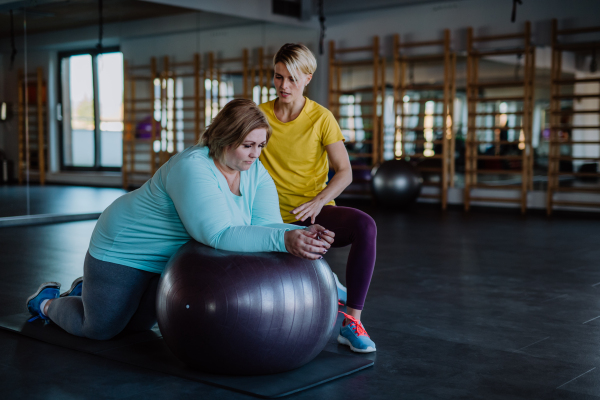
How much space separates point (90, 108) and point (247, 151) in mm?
4962

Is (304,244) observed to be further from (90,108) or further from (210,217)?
(90,108)

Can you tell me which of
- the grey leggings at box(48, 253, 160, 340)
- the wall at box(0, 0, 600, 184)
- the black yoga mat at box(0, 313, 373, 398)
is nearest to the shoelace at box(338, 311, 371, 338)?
the black yoga mat at box(0, 313, 373, 398)

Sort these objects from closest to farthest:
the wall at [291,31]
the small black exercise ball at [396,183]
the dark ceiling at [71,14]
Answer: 1. the dark ceiling at [71,14]
2. the wall at [291,31]
3. the small black exercise ball at [396,183]

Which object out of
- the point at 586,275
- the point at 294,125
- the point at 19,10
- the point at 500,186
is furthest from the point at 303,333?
the point at 500,186

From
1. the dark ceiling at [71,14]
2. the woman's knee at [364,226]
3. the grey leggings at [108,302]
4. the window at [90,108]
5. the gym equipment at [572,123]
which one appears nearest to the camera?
the grey leggings at [108,302]

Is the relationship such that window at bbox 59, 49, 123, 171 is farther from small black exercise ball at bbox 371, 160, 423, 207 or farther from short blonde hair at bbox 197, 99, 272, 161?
short blonde hair at bbox 197, 99, 272, 161

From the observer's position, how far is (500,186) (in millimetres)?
7918

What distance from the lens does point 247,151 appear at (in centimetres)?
201

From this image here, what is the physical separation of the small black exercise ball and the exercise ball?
5.59m

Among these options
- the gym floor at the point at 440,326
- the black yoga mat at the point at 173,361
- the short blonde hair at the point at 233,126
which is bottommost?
the gym floor at the point at 440,326

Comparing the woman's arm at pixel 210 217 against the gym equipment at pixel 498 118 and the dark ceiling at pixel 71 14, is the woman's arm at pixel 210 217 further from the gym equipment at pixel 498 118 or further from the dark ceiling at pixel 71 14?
the gym equipment at pixel 498 118

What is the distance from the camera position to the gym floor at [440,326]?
1912 millimetres

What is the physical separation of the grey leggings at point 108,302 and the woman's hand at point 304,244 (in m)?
0.65

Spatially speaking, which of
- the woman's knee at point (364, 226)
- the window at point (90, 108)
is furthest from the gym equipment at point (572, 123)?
the woman's knee at point (364, 226)
